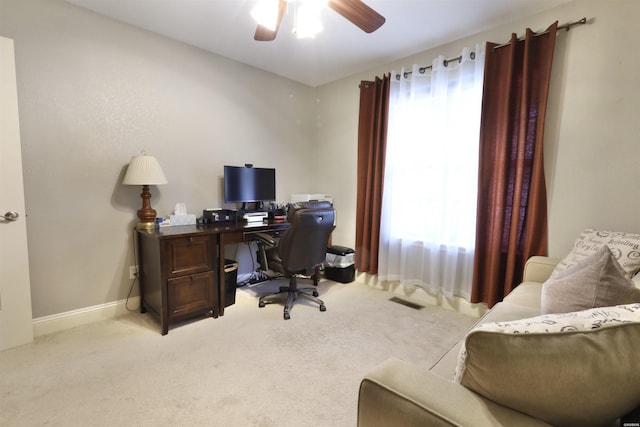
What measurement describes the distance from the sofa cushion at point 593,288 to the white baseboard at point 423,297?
1.56 metres

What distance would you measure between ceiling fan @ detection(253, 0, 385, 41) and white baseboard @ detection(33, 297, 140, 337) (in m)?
2.48

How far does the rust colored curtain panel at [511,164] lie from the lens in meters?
2.20

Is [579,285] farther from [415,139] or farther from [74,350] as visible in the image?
[74,350]

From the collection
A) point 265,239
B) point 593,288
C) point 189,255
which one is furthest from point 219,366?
point 593,288

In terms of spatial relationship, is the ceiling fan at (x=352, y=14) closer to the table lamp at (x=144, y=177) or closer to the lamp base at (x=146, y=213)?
the table lamp at (x=144, y=177)

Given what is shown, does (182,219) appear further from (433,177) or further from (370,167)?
(433,177)

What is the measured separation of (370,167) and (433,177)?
0.70 meters

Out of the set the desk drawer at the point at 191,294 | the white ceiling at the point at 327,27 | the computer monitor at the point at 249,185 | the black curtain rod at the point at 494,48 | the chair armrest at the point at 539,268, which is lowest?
the desk drawer at the point at 191,294

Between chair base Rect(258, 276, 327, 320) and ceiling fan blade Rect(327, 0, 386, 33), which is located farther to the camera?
chair base Rect(258, 276, 327, 320)

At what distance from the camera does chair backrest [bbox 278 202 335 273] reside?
2459mm

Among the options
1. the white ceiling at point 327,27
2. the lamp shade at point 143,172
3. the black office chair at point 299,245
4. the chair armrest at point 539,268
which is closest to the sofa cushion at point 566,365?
the chair armrest at point 539,268

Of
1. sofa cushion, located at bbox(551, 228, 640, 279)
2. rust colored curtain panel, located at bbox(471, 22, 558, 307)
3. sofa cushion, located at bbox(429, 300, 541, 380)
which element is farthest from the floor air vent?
sofa cushion, located at bbox(551, 228, 640, 279)

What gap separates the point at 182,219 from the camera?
8.93 feet

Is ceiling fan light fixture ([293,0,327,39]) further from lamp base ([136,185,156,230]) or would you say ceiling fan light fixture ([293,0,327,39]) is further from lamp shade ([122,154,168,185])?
lamp base ([136,185,156,230])
